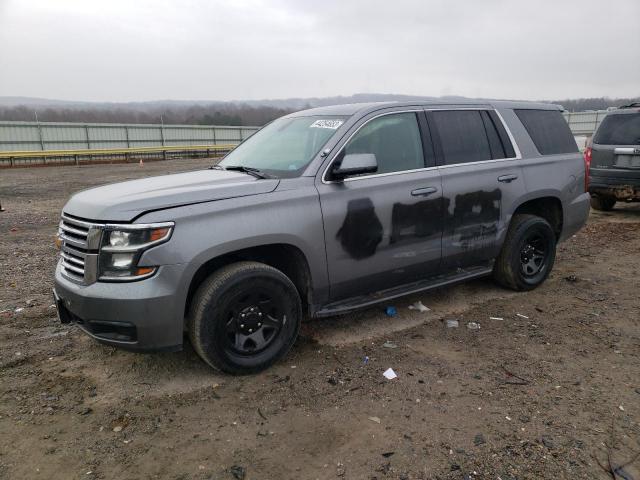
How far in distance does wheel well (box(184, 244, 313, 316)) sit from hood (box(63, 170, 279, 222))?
0.44 metres

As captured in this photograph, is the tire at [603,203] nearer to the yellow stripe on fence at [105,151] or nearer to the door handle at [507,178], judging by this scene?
the door handle at [507,178]

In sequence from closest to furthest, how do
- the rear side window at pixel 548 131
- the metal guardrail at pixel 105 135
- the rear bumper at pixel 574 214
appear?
the rear side window at pixel 548 131 → the rear bumper at pixel 574 214 → the metal guardrail at pixel 105 135

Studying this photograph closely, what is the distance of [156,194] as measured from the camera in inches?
130

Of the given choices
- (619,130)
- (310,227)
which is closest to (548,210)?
(310,227)

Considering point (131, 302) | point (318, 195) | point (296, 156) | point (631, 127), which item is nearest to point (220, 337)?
point (131, 302)

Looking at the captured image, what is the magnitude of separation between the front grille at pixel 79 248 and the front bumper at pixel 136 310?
0.10 meters

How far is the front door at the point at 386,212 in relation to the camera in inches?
149

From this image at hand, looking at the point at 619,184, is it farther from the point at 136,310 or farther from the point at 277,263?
the point at 136,310

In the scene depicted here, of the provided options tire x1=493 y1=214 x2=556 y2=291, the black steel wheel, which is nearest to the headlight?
tire x1=493 y1=214 x2=556 y2=291

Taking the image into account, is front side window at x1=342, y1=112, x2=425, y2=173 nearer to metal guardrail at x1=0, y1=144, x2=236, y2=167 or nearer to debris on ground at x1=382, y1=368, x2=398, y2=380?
debris on ground at x1=382, y1=368, x2=398, y2=380

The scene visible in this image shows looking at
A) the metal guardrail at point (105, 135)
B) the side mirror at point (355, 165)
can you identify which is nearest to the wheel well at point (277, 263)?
the side mirror at point (355, 165)

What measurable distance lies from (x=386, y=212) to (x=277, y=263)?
96 centimetres

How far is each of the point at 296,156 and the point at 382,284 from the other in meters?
1.28

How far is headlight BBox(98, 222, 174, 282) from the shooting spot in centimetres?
307
